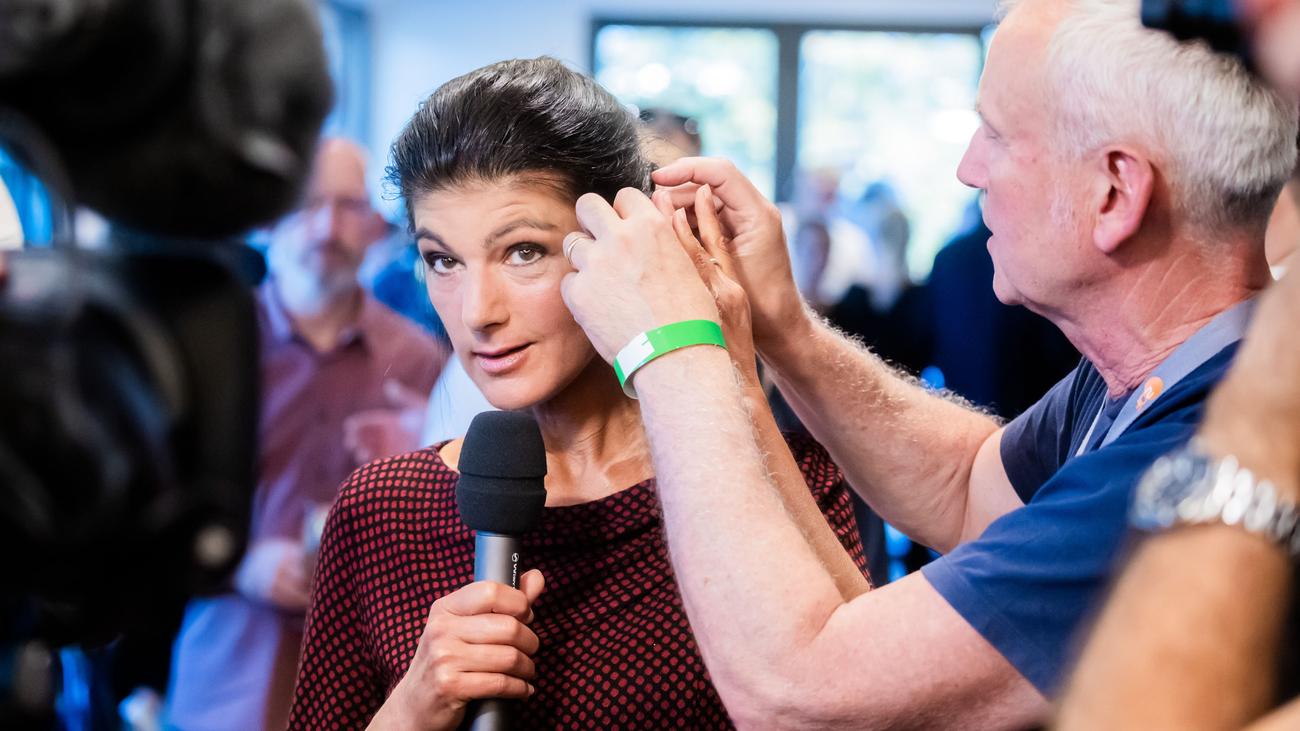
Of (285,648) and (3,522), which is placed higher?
(3,522)

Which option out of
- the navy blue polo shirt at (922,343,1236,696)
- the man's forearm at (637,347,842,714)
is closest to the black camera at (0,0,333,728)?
the man's forearm at (637,347,842,714)

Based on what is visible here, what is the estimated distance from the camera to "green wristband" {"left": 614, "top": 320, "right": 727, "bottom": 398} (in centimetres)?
133

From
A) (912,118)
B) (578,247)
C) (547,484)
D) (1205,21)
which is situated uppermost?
(1205,21)

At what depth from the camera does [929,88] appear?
9977mm

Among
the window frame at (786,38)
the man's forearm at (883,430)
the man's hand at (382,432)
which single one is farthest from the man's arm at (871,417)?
the window frame at (786,38)

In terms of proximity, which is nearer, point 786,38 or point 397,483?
point 397,483

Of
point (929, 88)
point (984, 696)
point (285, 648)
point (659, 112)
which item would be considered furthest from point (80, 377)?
point (929, 88)

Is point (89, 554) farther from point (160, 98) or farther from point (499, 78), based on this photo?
point (499, 78)

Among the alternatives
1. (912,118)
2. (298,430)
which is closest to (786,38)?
(912,118)

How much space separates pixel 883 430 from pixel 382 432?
1.44 m

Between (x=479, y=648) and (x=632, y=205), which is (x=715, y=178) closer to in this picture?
(x=632, y=205)

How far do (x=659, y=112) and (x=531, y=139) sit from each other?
155cm

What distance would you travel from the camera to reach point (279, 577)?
2.74m

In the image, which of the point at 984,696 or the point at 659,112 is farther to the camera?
the point at 659,112
